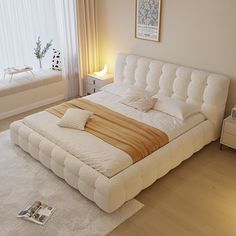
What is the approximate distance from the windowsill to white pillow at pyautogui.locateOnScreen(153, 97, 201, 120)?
2144 millimetres

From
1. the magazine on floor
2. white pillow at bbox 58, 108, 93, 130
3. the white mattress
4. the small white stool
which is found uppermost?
the small white stool

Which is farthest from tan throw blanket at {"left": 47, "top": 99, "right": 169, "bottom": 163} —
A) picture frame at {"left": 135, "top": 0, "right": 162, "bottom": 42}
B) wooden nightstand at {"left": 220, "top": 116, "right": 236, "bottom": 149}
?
picture frame at {"left": 135, "top": 0, "right": 162, "bottom": 42}

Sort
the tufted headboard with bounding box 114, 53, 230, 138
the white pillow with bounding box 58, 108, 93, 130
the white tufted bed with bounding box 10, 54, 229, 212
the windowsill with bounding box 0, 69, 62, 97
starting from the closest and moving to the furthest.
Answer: the white tufted bed with bounding box 10, 54, 229, 212
the white pillow with bounding box 58, 108, 93, 130
the tufted headboard with bounding box 114, 53, 230, 138
the windowsill with bounding box 0, 69, 62, 97

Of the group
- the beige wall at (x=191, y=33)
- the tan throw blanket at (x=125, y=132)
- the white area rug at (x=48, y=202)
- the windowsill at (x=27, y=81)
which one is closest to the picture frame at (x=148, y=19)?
the beige wall at (x=191, y=33)

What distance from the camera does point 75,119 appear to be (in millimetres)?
3441

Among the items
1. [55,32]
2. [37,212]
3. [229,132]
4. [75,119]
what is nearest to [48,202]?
[37,212]

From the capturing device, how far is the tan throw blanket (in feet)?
9.95

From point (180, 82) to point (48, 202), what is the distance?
2.28 meters

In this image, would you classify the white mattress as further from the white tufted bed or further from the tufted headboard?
the tufted headboard

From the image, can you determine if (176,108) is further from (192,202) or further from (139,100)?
(192,202)

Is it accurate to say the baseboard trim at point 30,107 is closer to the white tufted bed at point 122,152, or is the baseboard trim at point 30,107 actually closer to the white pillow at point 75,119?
the white tufted bed at point 122,152

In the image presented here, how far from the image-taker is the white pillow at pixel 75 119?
341 cm

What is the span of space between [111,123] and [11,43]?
2.59 m

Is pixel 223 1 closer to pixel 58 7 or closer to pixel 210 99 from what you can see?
pixel 210 99
